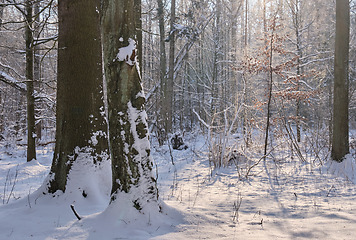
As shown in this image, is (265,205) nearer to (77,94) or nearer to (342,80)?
(77,94)

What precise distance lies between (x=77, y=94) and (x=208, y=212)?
2.47 meters

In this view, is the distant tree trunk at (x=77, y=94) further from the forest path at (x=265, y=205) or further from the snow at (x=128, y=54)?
the forest path at (x=265, y=205)

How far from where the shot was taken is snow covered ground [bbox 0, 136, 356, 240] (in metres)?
2.53

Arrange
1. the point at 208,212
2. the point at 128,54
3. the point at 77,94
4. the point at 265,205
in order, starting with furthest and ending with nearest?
the point at 265,205 → the point at 77,94 → the point at 208,212 → the point at 128,54

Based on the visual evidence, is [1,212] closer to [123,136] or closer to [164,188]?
[123,136]

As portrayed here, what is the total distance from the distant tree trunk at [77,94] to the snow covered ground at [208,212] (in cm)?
33

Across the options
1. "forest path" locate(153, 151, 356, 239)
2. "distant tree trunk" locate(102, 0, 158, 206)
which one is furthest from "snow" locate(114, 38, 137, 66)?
"forest path" locate(153, 151, 356, 239)

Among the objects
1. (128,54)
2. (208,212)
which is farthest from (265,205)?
(128,54)

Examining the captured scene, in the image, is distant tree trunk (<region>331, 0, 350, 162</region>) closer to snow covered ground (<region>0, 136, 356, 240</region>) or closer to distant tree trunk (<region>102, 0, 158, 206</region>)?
snow covered ground (<region>0, 136, 356, 240</region>)

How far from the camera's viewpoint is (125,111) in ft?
9.22

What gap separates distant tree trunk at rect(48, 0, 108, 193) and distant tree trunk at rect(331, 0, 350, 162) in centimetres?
605

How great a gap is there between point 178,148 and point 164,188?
5.64 m

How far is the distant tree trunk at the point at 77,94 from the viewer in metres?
3.62

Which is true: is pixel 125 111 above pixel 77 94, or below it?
below
